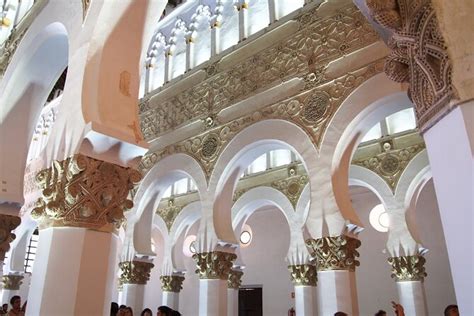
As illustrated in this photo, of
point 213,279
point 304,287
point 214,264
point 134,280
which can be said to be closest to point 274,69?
point 214,264

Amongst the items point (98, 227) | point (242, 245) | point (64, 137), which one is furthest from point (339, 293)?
point (242, 245)

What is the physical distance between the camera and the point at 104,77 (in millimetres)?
2916

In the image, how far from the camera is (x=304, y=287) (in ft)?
25.4

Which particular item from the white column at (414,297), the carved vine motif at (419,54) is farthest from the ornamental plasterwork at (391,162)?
the carved vine motif at (419,54)

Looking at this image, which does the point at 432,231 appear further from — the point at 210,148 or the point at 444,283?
the point at 210,148

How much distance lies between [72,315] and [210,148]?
4.88 m

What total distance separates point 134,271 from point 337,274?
4.02 meters

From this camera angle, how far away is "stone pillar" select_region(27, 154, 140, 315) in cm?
249

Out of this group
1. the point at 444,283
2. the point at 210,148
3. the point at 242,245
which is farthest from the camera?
the point at 242,245

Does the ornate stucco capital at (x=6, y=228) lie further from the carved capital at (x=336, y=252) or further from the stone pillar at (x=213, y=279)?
the carved capital at (x=336, y=252)

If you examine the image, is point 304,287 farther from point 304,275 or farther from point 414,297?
point 414,297

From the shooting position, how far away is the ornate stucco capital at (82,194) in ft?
8.66

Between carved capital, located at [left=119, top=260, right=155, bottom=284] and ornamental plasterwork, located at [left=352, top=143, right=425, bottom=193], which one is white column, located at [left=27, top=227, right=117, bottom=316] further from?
ornamental plasterwork, located at [left=352, top=143, right=425, bottom=193]

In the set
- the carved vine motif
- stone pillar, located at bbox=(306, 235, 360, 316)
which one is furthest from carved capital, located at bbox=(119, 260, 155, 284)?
the carved vine motif
